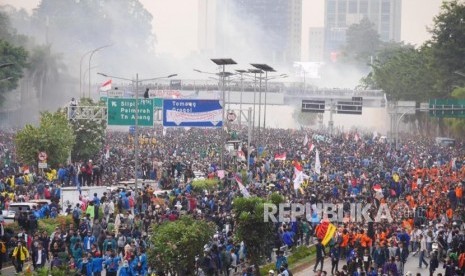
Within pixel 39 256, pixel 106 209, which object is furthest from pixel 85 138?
pixel 39 256

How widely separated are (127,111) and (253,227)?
23075 mm

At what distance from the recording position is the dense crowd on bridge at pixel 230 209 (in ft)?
95.5

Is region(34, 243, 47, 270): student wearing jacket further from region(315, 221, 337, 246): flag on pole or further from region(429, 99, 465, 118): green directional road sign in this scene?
region(429, 99, 465, 118): green directional road sign

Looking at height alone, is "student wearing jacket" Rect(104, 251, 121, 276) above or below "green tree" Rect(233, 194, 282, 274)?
below

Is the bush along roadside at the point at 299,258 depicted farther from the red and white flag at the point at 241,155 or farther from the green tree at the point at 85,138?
the green tree at the point at 85,138

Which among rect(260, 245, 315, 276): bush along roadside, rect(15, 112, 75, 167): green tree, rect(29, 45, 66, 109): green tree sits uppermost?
rect(29, 45, 66, 109): green tree

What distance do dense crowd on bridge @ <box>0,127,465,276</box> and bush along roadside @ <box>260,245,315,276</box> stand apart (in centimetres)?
35

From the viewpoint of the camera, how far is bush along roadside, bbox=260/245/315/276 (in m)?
32.3

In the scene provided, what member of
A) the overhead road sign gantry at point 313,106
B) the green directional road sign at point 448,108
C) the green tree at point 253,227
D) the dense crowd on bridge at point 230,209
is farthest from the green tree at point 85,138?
the overhead road sign gantry at point 313,106

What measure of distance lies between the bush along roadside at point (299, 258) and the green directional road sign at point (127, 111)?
18.1 metres

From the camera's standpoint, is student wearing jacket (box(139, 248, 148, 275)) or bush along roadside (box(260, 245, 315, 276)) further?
bush along roadside (box(260, 245, 315, 276))

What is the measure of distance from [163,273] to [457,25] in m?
69.4

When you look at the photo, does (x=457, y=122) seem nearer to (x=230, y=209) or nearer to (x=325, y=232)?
(x=230, y=209)

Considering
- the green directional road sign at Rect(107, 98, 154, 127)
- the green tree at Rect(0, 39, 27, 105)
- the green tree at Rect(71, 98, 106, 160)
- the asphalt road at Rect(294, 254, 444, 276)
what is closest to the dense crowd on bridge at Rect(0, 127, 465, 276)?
the asphalt road at Rect(294, 254, 444, 276)
